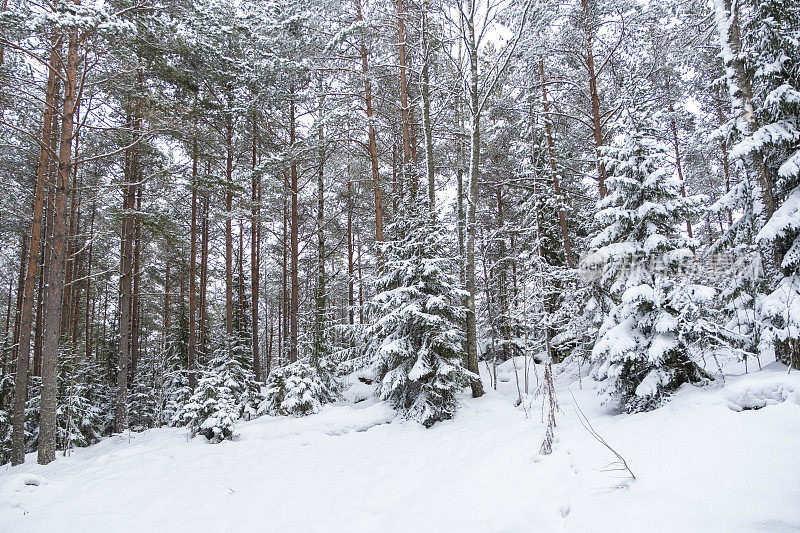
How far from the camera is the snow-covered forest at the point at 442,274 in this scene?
448 cm

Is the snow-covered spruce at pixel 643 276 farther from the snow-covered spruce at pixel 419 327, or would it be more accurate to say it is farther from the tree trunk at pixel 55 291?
the tree trunk at pixel 55 291

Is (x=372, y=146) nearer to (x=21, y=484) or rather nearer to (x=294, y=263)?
(x=294, y=263)

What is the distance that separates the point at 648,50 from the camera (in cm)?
1076

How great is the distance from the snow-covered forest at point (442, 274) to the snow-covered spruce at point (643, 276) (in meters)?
0.05

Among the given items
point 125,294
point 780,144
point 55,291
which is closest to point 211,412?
point 55,291

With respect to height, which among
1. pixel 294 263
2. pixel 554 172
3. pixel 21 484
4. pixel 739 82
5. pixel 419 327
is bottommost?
pixel 21 484

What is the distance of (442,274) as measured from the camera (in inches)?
348

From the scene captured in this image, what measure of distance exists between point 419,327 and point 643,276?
4.55 meters

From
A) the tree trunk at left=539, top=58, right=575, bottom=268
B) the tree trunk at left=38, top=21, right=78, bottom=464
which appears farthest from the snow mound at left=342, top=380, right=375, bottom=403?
the tree trunk at left=539, top=58, right=575, bottom=268

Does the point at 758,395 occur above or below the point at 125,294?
below

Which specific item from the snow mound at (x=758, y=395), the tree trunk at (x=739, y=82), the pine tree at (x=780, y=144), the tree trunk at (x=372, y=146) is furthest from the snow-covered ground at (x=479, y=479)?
the tree trunk at (x=372, y=146)

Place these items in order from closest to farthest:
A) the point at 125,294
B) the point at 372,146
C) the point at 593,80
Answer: the point at 593,80, the point at 372,146, the point at 125,294

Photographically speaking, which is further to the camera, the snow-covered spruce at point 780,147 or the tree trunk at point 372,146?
the tree trunk at point 372,146

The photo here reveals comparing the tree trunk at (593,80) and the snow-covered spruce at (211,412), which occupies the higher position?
the tree trunk at (593,80)
